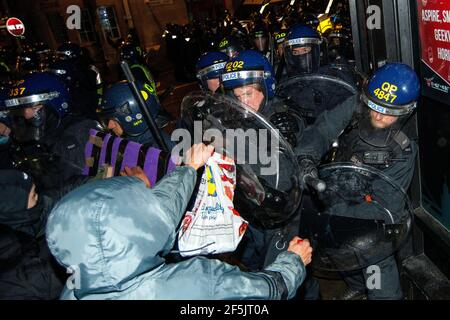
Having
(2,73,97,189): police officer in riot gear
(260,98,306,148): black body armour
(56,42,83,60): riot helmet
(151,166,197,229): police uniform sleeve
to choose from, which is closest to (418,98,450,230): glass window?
(260,98,306,148): black body armour

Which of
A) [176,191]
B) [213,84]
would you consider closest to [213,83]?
[213,84]

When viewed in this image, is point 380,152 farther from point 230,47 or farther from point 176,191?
point 230,47

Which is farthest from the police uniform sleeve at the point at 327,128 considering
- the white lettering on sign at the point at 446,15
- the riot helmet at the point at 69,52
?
the riot helmet at the point at 69,52

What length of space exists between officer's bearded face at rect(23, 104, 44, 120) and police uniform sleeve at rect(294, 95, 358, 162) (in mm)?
2702

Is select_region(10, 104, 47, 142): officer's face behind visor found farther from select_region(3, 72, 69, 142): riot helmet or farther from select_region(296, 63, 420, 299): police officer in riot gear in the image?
select_region(296, 63, 420, 299): police officer in riot gear

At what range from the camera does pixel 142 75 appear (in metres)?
5.36

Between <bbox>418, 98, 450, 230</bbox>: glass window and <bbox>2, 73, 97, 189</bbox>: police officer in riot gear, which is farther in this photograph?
<bbox>2, 73, 97, 189</bbox>: police officer in riot gear

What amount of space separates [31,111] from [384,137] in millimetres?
3270

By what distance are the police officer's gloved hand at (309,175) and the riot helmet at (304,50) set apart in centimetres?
222

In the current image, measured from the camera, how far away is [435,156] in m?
2.36

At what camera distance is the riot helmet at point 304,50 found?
3.91 m

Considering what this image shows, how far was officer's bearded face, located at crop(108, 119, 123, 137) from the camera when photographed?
314 cm

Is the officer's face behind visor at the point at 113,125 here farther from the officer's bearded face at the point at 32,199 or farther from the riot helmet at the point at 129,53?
the riot helmet at the point at 129,53

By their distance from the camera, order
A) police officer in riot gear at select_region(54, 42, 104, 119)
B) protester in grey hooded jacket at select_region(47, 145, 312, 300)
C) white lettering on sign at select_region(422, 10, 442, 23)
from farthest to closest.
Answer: police officer in riot gear at select_region(54, 42, 104, 119) → white lettering on sign at select_region(422, 10, 442, 23) → protester in grey hooded jacket at select_region(47, 145, 312, 300)
